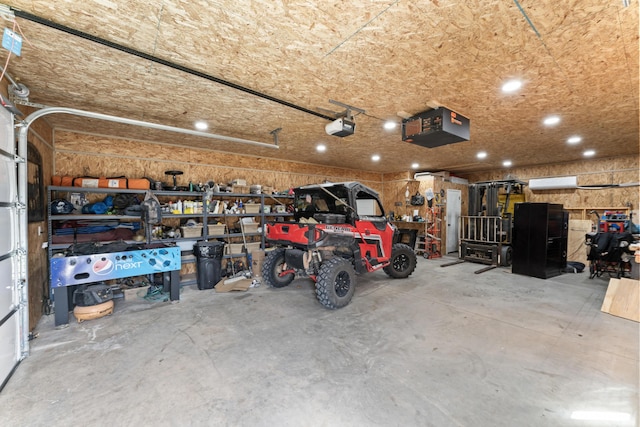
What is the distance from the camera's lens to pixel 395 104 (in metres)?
3.19

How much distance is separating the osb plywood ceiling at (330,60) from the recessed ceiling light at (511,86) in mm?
64

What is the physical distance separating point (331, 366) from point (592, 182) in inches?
340

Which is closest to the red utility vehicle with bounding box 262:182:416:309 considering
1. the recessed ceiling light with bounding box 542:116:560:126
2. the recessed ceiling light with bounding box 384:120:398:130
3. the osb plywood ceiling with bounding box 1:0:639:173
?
the recessed ceiling light with bounding box 384:120:398:130

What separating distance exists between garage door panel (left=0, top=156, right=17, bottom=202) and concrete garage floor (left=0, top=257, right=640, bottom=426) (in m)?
1.57

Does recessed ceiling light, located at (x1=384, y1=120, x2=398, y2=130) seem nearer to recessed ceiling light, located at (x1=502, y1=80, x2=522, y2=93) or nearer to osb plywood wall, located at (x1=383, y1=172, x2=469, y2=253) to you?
recessed ceiling light, located at (x1=502, y1=80, x2=522, y2=93)

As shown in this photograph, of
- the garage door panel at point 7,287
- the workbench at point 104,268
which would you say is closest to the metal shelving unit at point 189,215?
the workbench at point 104,268

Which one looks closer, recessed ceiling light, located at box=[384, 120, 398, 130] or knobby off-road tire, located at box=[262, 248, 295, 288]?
recessed ceiling light, located at box=[384, 120, 398, 130]

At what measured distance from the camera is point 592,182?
6.77 meters

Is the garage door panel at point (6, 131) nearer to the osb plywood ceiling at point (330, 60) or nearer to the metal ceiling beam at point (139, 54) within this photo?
the osb plywood ceiling at point (330, 60)

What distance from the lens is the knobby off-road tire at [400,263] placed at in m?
5.27

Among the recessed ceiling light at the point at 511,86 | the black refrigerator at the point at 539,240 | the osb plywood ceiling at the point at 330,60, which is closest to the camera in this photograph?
the osb plywood ceiling at the point at 330,60

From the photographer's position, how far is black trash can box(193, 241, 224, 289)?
4.60 meters

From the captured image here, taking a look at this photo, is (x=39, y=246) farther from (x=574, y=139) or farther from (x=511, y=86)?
(x=574, y=139)

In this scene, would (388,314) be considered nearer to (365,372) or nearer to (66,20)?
(365,372)
